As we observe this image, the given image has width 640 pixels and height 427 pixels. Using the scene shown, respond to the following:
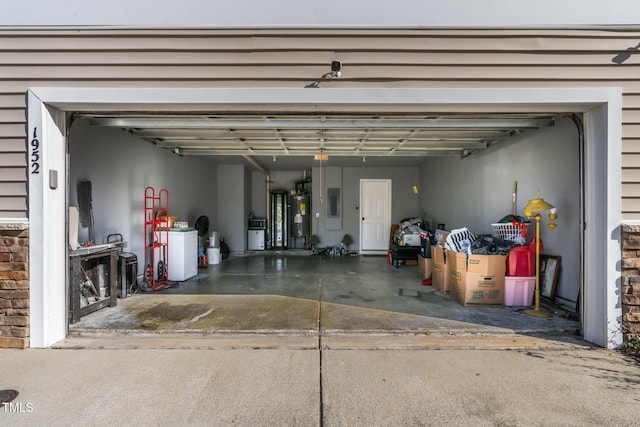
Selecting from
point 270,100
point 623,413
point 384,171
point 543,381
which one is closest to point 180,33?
point 270,100

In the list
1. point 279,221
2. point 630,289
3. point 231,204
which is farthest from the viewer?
point 279,221

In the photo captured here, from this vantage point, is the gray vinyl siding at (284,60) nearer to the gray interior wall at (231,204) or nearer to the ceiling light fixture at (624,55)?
the ceiling light fixture at (624,55)

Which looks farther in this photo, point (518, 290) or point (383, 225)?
point (383, 225)

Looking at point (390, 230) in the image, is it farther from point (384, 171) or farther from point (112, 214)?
point (112, 214)

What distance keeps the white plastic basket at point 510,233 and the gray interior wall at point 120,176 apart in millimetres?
5400

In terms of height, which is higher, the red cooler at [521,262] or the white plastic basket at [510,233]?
the white plastic basket at [510,233]

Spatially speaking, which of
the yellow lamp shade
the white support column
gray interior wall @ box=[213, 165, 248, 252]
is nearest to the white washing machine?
gray interior wall @ box=[213, 165, 248, 252]

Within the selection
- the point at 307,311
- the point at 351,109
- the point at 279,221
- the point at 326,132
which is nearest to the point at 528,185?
the point at 326,132

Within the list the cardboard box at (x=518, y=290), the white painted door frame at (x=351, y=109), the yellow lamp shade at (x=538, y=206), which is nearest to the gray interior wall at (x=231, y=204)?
the white painted door frame at (x=351, y=109)

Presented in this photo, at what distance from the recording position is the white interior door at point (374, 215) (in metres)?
9.05

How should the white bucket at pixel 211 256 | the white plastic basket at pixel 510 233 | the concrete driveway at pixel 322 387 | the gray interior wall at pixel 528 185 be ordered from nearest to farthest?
the concrete driveway at pixel 322 387, the gray interior wall at pixel 528 185, the white plastic basket at pixel 510 233, the white bucket at pixel 211 256

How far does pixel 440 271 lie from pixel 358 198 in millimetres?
4500

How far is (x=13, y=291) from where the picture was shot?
281cm

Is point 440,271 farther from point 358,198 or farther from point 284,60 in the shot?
point 358,198
